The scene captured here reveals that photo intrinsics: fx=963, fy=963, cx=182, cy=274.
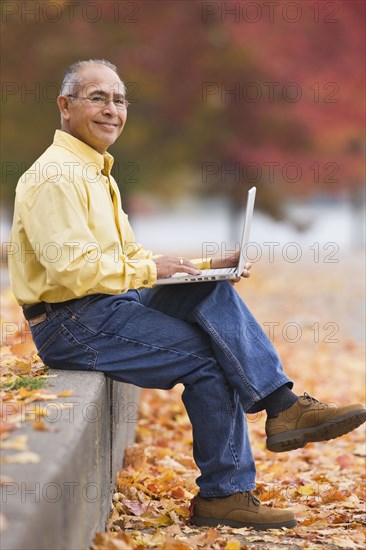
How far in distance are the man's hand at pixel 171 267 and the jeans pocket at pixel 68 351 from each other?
403 mm

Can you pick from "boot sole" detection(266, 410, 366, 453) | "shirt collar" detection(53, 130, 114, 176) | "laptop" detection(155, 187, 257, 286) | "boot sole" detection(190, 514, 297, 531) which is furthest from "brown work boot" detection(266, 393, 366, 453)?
"shirt collar" detection(53, 130, 114, 176)

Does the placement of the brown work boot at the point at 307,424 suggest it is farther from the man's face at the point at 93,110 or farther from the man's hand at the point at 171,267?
the man's face at the point at 93,110

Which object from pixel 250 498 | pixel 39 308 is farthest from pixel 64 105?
pixel 250 498

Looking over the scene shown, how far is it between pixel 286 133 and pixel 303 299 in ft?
16.7

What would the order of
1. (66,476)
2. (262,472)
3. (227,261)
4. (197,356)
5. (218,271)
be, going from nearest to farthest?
(66,476)
(197,356)
(218,271)
(227,261)
(262,472)

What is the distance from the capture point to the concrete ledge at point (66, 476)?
237 cm

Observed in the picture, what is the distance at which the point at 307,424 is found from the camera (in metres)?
3.72

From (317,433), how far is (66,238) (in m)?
1.22

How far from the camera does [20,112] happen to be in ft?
44.1

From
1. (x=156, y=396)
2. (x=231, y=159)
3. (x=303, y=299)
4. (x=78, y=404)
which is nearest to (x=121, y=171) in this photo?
(x=231, y=159)

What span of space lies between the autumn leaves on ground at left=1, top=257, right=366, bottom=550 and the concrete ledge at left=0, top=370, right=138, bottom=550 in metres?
0.10

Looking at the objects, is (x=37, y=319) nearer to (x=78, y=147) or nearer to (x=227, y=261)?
(x=78, y=147)

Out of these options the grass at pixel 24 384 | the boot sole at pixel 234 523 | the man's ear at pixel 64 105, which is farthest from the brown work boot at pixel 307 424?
the man's ear at pixel 64 105

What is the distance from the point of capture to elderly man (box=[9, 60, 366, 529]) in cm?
363
